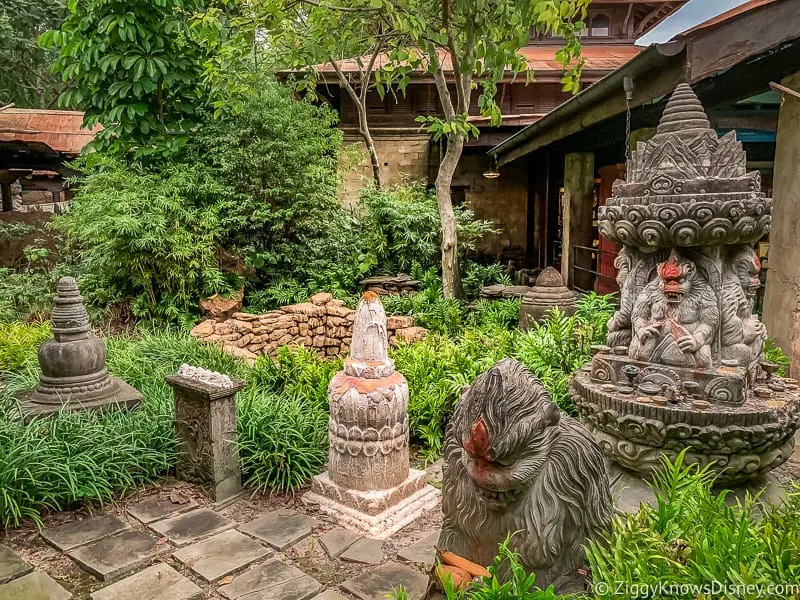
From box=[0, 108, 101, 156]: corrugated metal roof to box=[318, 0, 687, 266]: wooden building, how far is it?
5.30m

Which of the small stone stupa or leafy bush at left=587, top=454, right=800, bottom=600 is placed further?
the small stone stupa

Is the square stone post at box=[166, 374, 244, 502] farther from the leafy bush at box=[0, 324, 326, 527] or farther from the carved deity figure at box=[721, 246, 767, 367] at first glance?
the carved deity figure at box=[721, 246, 767, 367]

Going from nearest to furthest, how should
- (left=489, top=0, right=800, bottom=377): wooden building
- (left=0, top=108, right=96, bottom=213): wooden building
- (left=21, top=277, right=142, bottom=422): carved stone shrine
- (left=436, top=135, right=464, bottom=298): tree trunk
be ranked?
1. (left=489, top=0, right=800, bottom=377): wooden building
2. (left=21, top=277, right=142, bottom=422): carved stone shrine
3. (left=436, top=135, right=464, bottom=298): tree trunk
4. (left=0, top=108, right=96, bottom=213): wooden building

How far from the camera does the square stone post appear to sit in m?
3.91

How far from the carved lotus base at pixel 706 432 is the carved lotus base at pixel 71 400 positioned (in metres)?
3.65

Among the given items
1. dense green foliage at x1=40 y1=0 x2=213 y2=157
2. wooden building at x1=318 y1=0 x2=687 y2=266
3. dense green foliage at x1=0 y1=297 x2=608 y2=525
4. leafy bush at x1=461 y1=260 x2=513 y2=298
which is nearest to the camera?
dense green foliage at x1=0 y1=297 x2=608 y2=525

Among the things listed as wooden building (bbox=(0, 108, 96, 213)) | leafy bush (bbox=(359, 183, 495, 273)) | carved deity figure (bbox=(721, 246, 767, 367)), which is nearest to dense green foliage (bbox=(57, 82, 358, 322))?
leafy bush (bbox=(359, 183, 495, 273))

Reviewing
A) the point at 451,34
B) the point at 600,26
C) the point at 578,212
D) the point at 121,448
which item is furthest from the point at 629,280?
the point at 600,26

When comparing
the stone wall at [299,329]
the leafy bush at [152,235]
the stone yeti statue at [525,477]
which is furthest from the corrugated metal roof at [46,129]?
the stone yeti statue at [525,477]

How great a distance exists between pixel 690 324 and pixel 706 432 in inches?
27.5

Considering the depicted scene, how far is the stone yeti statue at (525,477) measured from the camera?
67.9 inches

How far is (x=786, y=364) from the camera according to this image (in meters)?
4.99

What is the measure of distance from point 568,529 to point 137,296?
7.86 meters

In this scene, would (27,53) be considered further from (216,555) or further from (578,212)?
(216,555)
